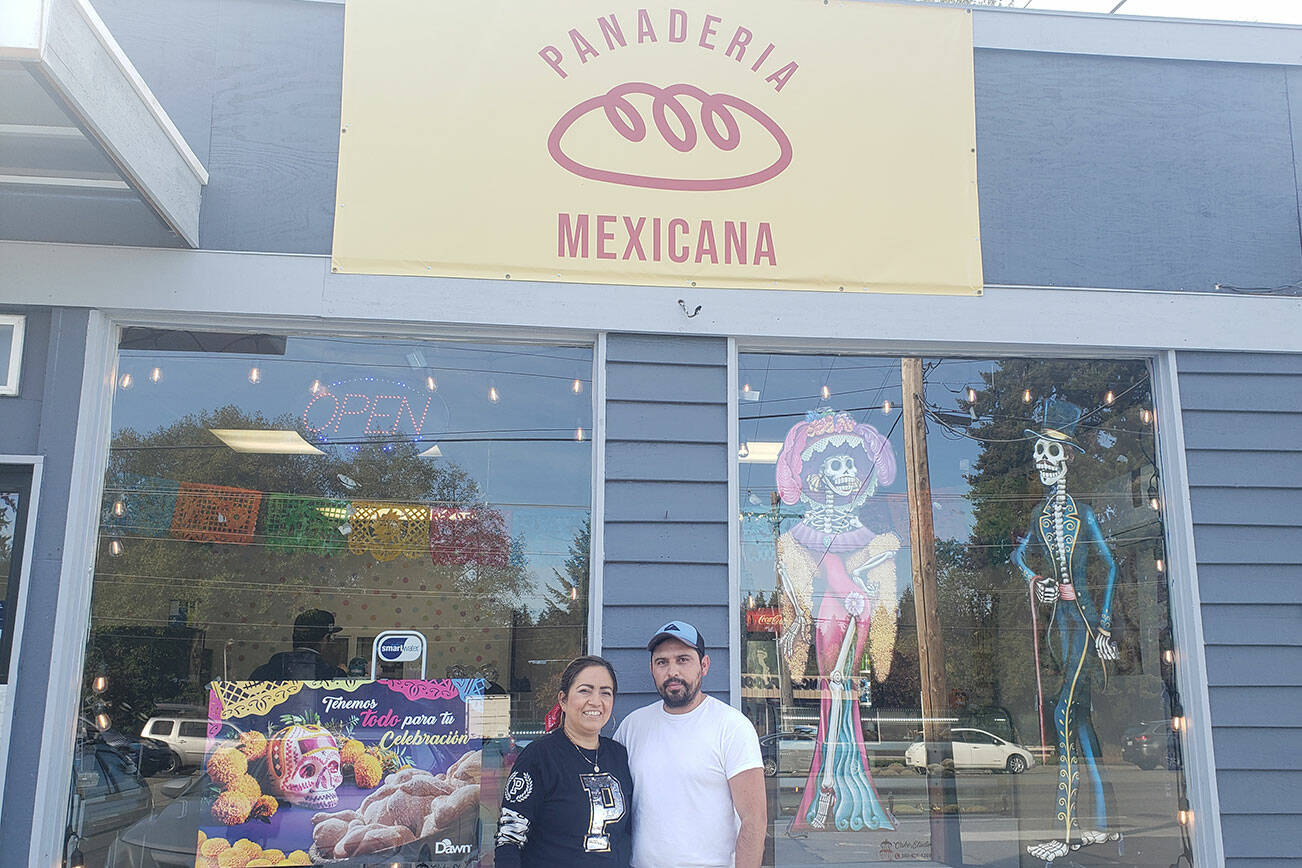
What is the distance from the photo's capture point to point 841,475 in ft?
15.1

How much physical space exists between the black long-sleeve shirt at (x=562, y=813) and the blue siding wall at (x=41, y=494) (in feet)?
6.54

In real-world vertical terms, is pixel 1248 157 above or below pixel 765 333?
above

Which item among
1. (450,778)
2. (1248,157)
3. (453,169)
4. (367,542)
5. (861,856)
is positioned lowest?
(861,856)

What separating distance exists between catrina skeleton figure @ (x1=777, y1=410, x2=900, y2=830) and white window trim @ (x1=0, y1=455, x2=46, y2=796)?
9.46 ft

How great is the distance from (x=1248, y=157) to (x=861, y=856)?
360cm

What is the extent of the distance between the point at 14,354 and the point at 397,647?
186 centimetres

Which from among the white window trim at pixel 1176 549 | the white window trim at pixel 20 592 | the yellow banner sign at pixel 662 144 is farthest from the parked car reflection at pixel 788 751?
the white window trim at pixel 20 592

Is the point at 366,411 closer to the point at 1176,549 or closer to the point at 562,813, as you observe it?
the point at 562,813

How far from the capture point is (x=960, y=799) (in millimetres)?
4344

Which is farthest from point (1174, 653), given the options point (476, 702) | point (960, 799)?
point (476, 702)

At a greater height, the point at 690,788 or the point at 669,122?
the point at 669,122

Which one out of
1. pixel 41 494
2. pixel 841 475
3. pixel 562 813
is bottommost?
pixel 562 813

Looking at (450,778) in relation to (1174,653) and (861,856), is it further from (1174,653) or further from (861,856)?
(1174,653)

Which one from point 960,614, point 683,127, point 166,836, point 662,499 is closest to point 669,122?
point 683,127
